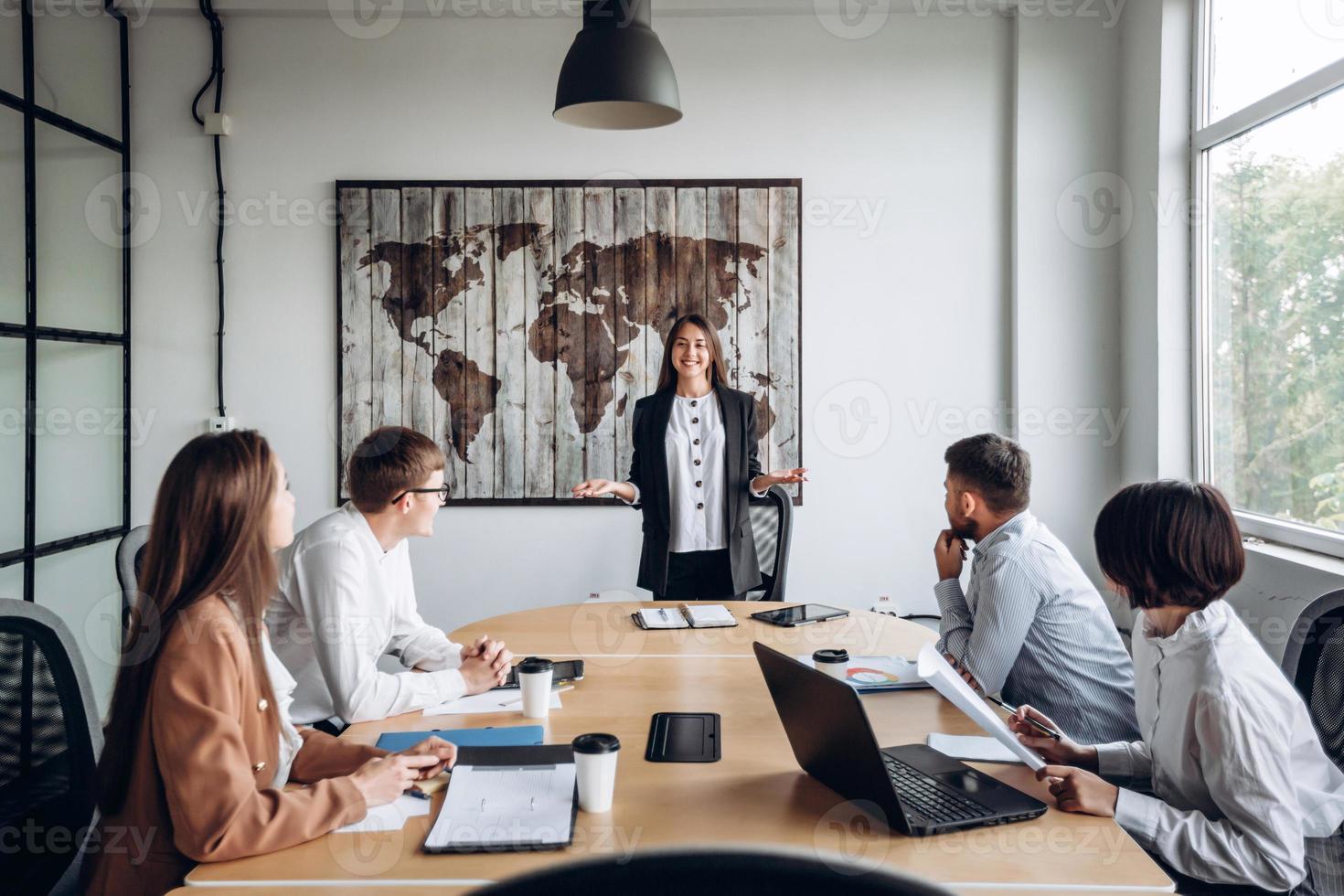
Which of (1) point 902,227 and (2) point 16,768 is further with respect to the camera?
(1) point 902,227

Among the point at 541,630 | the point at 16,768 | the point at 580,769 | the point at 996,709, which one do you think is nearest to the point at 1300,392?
the point at 996,709

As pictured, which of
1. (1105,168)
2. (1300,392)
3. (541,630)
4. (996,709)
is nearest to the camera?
(996,709)

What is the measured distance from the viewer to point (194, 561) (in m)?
1.34

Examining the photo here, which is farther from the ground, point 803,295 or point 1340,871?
point 803,295

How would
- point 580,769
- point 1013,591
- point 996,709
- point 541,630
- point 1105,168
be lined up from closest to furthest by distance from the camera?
point 580,769 → point 996,709 → point 1013,591 → point 541,630 → point 1105,168

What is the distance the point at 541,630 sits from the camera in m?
2.52

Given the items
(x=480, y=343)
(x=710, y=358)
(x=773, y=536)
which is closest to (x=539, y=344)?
(x=480, y=343)

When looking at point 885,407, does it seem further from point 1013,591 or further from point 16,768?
point 16,768

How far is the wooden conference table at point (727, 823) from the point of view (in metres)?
1.16

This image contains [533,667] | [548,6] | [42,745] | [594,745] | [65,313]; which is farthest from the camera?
[548,6]

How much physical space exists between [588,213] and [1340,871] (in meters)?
3.31

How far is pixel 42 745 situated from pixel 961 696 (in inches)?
54.3

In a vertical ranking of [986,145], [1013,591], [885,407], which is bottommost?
[1013,591]

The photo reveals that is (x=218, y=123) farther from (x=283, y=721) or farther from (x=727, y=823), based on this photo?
(x=727, y=823)
